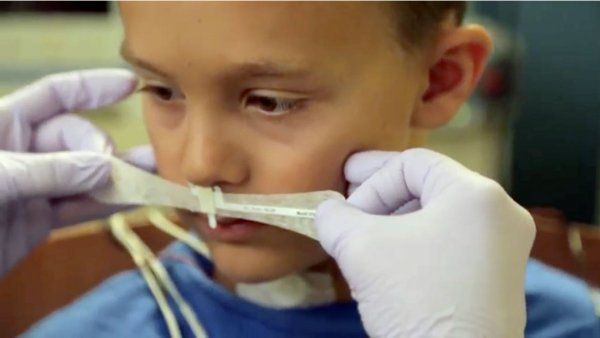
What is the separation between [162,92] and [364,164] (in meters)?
0.19

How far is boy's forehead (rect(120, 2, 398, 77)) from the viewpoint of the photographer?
2.37 ft

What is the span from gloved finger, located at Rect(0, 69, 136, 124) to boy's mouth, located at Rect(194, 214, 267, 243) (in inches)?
7.7

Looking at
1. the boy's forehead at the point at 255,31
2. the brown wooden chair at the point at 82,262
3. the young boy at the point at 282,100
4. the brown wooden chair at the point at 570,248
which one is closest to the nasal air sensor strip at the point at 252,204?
the young boy at the point at 282,100

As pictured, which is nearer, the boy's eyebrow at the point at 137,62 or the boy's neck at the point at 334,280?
the boy's eyebrow at the point at 137,62

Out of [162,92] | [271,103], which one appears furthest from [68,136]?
[271,103]

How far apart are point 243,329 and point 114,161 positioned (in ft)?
0.67

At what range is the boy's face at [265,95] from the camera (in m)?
0.73

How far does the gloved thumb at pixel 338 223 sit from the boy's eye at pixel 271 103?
0.30ft

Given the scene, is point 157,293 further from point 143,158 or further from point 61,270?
point 61,270

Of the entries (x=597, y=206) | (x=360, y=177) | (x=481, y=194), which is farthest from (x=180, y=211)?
(x=597, y=206)

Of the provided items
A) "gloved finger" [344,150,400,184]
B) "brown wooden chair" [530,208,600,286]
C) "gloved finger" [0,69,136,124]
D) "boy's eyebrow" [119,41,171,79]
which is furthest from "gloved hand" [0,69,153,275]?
"brown wooden chair" [530,208,600,286]

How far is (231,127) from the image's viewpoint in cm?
75

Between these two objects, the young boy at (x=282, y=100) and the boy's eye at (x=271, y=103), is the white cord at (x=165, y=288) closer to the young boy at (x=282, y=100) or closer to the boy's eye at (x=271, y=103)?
the young boy at (x=282, y=100)

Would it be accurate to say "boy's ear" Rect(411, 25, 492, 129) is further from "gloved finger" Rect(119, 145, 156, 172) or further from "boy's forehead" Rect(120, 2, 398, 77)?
"gloved finger" Rect(119, 145, 156, 172)
